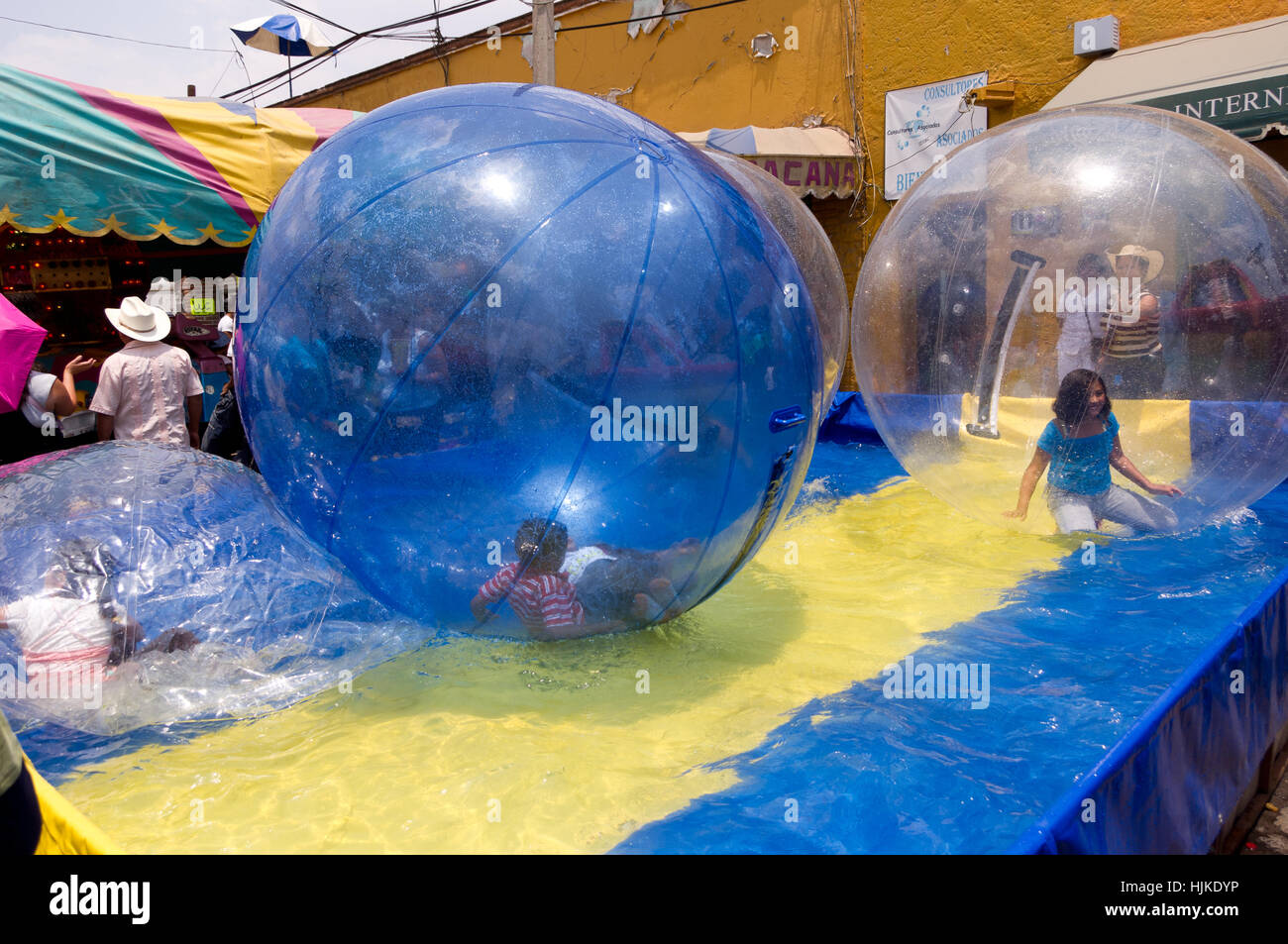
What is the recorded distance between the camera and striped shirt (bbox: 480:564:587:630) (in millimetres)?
3041

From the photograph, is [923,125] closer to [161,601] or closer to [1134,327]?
[1134,327]

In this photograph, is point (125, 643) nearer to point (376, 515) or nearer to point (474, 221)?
point (376, 515)

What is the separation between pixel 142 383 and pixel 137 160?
2035 mm

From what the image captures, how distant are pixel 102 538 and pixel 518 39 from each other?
13413 millimetres

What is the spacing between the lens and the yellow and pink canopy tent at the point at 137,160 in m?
6.09

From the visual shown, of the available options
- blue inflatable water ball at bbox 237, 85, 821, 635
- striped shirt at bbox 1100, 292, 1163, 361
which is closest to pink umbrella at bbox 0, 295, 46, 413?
blue inflatable water ball at bbox 237, 85, 821, 635

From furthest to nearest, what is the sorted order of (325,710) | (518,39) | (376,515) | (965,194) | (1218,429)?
(518,39) → (965,194) → (1218,429) → (325,710) → (376,515)

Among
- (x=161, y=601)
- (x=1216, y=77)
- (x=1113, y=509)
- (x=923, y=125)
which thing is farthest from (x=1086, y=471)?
(x=923, y=125)

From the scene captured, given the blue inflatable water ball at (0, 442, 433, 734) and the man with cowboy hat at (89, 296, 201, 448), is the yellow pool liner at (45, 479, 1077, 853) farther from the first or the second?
the man with cowboy hat at (89, 296, 201, 448)

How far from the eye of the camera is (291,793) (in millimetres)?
2730

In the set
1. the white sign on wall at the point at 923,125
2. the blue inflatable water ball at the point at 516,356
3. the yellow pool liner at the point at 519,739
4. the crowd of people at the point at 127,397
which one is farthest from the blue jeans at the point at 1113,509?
the white sign on wall at the point at 923,125

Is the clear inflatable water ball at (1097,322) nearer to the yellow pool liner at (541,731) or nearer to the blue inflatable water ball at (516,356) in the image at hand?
the yellow pool liner at (541,731)

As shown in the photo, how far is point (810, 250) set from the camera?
603cm
